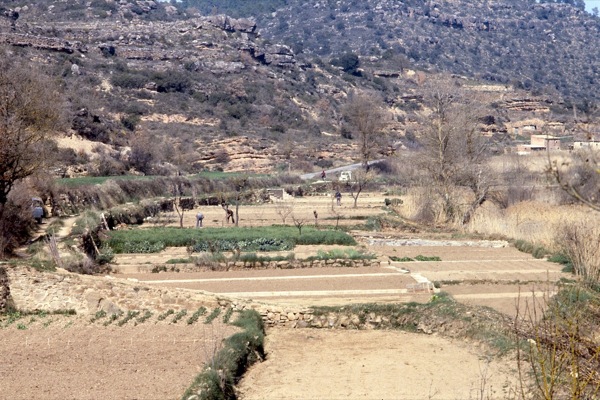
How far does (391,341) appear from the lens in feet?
49.5

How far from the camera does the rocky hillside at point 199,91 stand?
58.6 metres

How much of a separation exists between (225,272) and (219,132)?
4520cm

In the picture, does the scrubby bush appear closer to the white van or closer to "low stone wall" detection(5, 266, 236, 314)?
"low stone wall" detection(5, 266, 236, 314)

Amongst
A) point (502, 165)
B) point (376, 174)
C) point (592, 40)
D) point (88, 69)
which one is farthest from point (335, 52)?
point (502, 165)

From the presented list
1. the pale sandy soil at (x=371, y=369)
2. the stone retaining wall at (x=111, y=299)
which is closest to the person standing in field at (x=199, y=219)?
the stone retaining wall at (x=111, y=299)

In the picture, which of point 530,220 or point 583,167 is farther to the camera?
point 530,220

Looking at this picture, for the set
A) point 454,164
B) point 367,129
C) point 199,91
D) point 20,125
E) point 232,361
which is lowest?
point 232,361

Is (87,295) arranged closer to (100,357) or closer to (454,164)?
(100,357)

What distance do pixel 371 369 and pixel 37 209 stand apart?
66.6 feet

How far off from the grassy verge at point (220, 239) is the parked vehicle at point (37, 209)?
3.09 meters

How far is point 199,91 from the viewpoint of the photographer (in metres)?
78.4

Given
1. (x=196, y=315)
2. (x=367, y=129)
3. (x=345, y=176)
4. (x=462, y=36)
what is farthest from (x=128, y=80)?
(x=462, y=36)

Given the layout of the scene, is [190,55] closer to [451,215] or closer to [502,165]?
[502,165]

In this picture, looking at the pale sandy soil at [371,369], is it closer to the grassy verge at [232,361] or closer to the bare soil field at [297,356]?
the bare soil field at [297,356]
